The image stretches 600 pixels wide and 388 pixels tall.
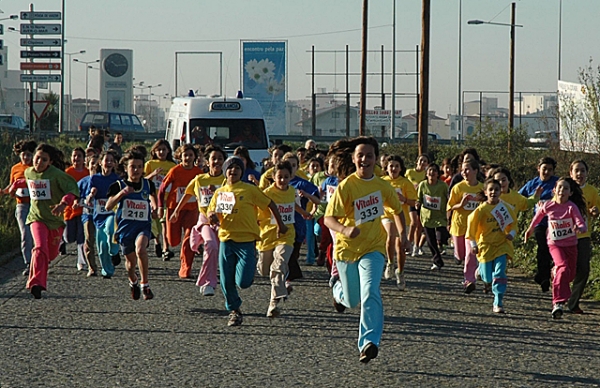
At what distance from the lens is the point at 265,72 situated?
6272 centimetres

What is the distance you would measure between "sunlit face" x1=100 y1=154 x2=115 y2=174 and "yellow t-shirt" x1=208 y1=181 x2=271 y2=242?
3.19 meters

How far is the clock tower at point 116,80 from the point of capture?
324ft

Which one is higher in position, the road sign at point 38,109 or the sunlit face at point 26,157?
the road sign at point 38,109

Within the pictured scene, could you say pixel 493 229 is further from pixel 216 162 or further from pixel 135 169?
pixel 135 169

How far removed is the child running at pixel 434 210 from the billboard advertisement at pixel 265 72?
46.2 meters

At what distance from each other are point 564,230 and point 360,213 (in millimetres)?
3890

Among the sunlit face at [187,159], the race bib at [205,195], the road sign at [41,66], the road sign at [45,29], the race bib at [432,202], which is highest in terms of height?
the road sign at [45,29]

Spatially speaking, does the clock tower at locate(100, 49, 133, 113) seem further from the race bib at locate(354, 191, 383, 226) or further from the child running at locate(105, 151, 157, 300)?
the race bib at locate(354, 191, 383, 226)

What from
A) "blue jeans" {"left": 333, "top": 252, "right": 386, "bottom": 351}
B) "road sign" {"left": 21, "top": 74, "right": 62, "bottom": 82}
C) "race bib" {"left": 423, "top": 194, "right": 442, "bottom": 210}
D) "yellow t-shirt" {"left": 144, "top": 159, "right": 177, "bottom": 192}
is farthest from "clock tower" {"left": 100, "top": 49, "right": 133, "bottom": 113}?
"blue jeans" {"left": 333, "top": 252, "right": 386, "bottom": 351}

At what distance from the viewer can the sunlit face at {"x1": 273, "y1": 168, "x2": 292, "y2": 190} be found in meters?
12.1

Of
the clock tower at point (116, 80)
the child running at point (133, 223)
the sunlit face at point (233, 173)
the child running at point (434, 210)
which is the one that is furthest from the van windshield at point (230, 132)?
the clock tower at point (116, 80)

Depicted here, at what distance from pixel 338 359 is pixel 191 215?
615 cm

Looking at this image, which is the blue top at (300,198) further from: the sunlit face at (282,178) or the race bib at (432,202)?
the race bib at (432,202)

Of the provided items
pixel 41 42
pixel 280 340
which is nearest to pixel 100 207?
pixel 280 340
